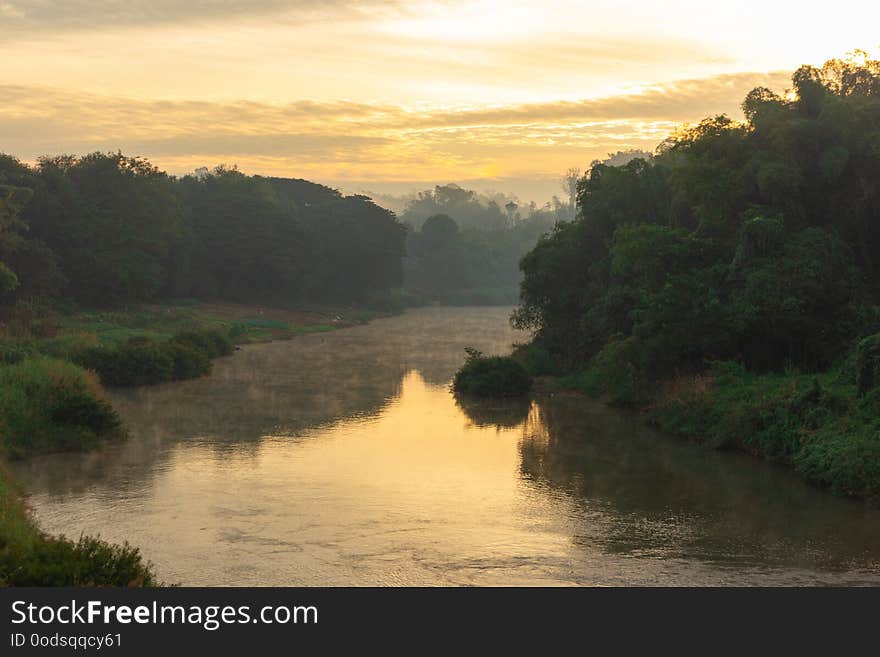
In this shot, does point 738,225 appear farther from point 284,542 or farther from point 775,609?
point 775,609

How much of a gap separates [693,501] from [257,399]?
23596 mm

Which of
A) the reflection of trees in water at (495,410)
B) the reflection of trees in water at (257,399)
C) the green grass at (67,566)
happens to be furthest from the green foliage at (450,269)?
the green grass at (67,566)

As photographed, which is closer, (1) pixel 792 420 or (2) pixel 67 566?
(2) pixel 67 566

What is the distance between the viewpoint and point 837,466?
85.0 ft

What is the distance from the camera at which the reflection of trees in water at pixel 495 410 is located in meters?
39.3

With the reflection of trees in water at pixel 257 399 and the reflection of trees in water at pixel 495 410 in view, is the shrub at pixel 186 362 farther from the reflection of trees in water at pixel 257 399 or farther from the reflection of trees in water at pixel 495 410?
the reflection of trees in water at pixel 495 410

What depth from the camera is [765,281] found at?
34.7m

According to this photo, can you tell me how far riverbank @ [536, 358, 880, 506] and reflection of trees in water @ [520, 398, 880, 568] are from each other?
58 centimetres

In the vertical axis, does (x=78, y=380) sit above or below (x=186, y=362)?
above

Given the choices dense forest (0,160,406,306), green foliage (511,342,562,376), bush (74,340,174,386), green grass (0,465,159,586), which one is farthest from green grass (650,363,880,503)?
dense forest (0,160,406,306)

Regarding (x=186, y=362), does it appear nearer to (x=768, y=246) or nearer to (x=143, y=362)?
(x=143, y=362)

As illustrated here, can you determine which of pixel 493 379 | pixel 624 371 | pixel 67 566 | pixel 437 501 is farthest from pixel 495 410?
pixel 67 566

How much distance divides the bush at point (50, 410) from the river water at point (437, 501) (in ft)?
2.66

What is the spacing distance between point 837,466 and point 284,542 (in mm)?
14809
